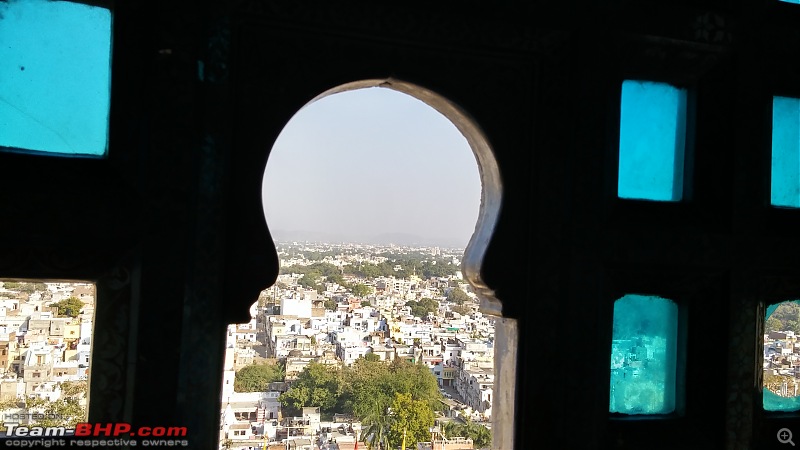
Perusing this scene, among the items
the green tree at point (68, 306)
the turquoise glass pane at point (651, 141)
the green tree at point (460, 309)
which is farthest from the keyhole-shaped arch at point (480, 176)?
the green tree at point (460, 309)

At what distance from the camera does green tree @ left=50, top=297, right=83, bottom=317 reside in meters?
2.36

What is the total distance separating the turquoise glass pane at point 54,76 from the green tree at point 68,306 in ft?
1.98

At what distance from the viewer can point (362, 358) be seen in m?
4.46

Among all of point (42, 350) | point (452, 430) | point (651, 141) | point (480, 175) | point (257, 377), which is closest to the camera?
point (42, 350)

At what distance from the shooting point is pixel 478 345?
445 centimetres

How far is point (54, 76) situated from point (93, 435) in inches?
57.9

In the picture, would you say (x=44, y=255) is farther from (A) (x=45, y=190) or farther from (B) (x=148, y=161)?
(B) (x=148, y=161)

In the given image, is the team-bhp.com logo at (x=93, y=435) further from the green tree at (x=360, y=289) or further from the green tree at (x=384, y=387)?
the green tree at (x=360, y=289)

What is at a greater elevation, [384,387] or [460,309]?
[460,309]

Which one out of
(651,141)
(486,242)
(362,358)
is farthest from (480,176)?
(362,358)

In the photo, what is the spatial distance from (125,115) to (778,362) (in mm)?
3692

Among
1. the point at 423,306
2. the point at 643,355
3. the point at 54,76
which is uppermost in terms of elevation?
the point at 54,76

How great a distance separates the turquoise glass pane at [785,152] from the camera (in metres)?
3.41

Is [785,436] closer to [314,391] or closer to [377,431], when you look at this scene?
[377,431]
